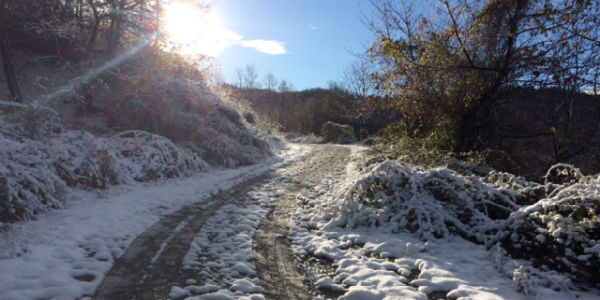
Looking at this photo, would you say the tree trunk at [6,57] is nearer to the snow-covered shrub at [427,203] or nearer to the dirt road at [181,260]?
the dirt road at [181,260]

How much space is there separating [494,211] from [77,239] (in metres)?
6.12

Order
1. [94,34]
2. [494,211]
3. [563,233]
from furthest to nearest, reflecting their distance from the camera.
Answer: [94,34] → [494,211] → [563,233]

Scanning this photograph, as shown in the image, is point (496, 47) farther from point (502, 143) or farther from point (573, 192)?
point (573, 192)

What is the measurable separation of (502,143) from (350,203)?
574 cm

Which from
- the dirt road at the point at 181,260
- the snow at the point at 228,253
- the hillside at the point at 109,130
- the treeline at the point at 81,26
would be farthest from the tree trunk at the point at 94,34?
the snow at the point at 228,253

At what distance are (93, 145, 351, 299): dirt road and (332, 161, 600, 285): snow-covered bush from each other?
140cm

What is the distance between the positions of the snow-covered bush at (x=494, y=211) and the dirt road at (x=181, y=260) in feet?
4.58

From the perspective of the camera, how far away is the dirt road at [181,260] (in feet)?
10.6

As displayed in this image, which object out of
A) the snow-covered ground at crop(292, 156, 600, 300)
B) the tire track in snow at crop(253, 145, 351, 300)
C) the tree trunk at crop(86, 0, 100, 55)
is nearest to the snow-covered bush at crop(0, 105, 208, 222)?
the tire track in snow at crop(253, 145, 351, 300)

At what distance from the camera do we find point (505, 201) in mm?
4812

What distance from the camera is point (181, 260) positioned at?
3879 millimetres

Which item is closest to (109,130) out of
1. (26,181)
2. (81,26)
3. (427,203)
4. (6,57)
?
(6,57)

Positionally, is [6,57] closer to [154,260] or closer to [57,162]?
[57,162]

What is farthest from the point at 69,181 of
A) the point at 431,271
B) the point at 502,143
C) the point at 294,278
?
the point at 502,143
